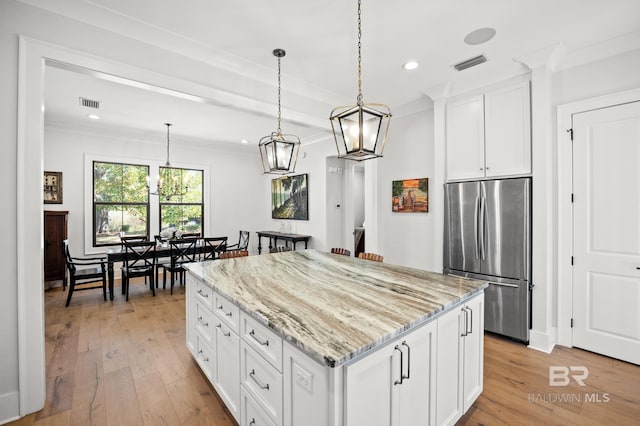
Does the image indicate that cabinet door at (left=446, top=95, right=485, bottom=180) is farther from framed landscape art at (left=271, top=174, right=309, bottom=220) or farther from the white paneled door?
framed landscape art at (left=271, top=174, right=309, bottom=220)

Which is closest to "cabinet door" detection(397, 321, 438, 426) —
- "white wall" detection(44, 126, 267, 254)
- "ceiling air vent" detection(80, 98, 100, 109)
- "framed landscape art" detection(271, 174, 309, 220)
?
"framed landscape art" detection(271, 174, 309, 220)

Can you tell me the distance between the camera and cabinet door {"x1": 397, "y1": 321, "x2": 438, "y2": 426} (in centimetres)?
136

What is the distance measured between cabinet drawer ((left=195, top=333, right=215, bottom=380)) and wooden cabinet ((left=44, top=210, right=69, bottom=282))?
388 cm

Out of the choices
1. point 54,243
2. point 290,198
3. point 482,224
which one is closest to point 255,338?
point 482,224

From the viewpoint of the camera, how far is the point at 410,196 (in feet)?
13.7

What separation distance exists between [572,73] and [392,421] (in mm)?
3531

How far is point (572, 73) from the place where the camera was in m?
2.88

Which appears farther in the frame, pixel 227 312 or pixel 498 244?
pixel 498 244

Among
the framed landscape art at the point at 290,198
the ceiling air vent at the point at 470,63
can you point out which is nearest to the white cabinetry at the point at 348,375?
the ceiling air vent at the point at 470,63

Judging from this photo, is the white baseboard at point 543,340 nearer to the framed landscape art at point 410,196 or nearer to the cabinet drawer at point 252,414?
the framed landscape art at point 410,196

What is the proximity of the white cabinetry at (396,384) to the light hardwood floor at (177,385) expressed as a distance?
2.46 feet

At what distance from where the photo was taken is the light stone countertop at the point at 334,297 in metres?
1.21

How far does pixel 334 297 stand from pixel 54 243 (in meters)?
5.26

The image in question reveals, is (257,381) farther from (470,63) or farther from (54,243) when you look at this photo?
(54,243)
